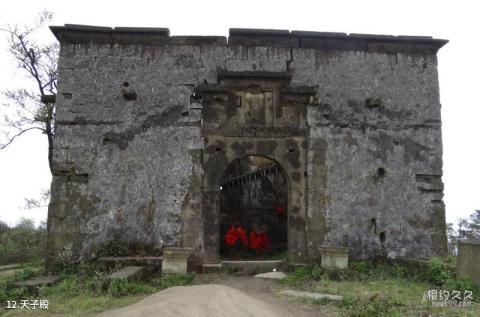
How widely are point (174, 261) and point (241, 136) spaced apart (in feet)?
9.69

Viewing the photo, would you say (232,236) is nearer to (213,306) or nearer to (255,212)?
(255,212)

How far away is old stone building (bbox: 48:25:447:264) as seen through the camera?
9.08m

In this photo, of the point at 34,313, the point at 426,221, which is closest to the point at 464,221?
the point at 426,221

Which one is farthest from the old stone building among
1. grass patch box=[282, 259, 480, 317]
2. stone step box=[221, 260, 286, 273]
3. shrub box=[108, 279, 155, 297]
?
shrub box=[108, 279, 155, 297]

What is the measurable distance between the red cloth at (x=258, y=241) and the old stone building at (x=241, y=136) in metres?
3.39

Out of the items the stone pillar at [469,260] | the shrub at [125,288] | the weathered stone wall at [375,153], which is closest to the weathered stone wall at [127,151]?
the shrub at [125,288]

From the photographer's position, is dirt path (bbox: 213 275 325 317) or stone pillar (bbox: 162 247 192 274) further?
stone pillar (bbox: 162 247 192 274)

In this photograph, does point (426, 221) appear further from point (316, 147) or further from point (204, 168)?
point (204, 168)

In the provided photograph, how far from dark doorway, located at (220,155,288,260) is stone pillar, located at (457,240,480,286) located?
5886 mm

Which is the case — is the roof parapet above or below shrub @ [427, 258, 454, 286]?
above

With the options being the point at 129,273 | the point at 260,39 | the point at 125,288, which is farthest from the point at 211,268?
the point at 260,39

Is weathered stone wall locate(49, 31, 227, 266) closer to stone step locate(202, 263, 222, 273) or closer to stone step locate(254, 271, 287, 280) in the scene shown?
stone step locate(202, 263, 222, 273)

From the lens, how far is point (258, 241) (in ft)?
41.2

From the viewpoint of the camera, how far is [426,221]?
30.9ft
